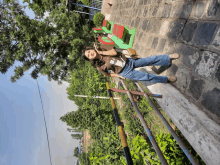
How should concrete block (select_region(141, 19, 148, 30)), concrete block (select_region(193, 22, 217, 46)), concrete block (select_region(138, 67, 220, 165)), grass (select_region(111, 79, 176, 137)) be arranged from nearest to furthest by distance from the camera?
concrete block (select_region(138, 67, 220, 165)) → concrete block (select_region(193, 22, 217, 46)) → concrete block (select_region(141, 19, 148, 30)) → grass (select_region(111, 79, 176, 137))

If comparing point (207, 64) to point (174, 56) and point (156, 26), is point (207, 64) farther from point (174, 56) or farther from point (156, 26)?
point (156, 26)

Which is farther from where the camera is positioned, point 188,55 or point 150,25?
point 150,25

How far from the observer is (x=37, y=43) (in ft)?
21.9

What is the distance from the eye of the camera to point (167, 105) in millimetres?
2355

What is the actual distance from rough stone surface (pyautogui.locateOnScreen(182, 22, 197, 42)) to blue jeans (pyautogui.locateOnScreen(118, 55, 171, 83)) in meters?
0.46

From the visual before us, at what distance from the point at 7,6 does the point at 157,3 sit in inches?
285

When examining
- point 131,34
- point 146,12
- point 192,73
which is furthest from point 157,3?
point 192,73

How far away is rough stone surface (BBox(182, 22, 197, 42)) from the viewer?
87.1 inches

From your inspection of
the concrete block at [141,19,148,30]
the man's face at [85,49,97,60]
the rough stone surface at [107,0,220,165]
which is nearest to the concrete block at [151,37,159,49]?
the rough stone surface at [107,0,220,165]

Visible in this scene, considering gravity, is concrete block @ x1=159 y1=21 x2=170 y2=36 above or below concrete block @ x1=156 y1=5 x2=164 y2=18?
below

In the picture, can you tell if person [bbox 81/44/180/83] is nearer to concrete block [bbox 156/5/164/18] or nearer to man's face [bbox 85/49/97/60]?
man's face [bbox 85/49/97/60]

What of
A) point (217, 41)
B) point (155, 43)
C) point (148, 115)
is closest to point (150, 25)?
point (155, 43)

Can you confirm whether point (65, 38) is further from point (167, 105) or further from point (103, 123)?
point (167, 105)

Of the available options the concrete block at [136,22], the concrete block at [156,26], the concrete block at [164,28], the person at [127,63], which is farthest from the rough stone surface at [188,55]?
the concrete block at [136,22]
